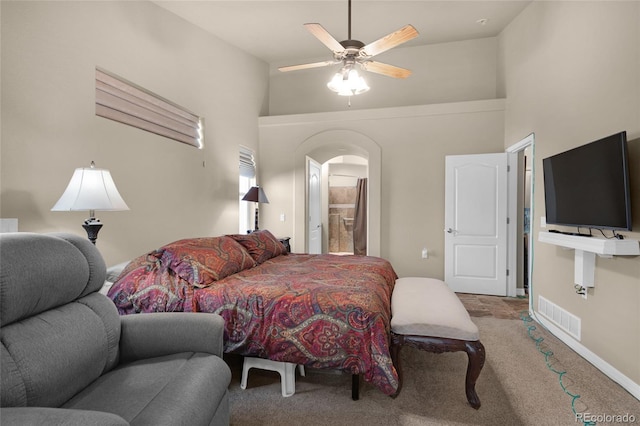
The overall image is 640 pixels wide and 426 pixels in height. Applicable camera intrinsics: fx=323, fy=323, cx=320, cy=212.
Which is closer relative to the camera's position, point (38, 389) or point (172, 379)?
point (38, 389)

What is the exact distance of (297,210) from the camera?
205 inches

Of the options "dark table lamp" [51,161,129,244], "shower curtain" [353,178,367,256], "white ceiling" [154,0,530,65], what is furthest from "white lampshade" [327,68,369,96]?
"shower curtain" [353,178,367,256]

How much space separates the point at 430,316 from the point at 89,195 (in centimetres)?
218

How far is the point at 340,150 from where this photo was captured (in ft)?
18.1

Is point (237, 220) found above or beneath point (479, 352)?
above

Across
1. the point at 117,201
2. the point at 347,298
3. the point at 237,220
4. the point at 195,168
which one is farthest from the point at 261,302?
the point at 237,220

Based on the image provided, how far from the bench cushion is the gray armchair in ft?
3.46

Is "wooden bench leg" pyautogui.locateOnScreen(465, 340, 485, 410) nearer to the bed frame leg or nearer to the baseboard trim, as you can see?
the bed frame leg

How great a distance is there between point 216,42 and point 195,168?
174cm

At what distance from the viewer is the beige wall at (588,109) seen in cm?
212

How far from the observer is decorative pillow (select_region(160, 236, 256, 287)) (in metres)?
2.17

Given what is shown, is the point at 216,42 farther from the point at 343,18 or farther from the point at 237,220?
the point at 237,220

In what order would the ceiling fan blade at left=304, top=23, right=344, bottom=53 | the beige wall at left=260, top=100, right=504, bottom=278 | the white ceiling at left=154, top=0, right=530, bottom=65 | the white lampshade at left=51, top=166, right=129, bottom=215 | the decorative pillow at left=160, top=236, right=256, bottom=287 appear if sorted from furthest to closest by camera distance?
the beige wall at left=260, top=100, right=504, bottom=278, the white ceiling at left=154, top=0, right=530, bottom=65, the ceiling fan blade at left=304, top=23, right=344, bottom=53, the decorative pillow at left=160, top=236, right=256, bottom=287, the white lampshade at left=51, top=166, right=129, bottom=215

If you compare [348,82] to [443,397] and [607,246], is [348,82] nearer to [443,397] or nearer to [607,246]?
[607,246]
